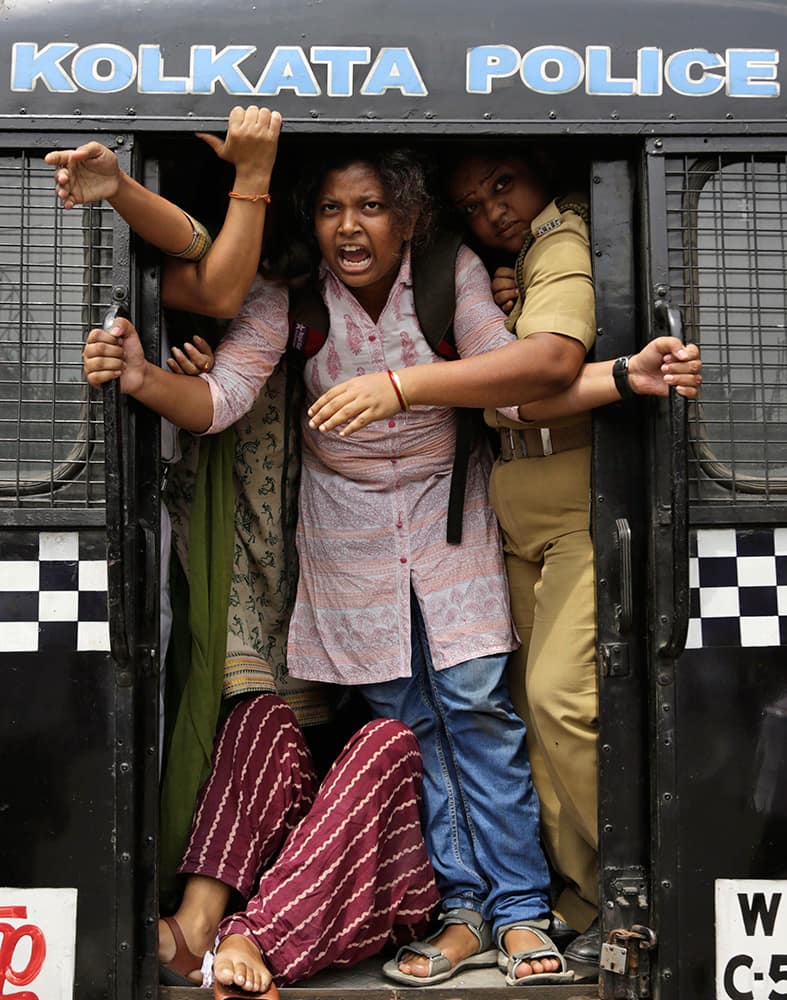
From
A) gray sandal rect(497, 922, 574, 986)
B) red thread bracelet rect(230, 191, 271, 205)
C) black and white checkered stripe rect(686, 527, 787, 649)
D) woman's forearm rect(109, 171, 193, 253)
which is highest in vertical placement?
red thread bracelet rect(230, 191, 271, 205)

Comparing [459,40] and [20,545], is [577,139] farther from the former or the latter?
[20,545]

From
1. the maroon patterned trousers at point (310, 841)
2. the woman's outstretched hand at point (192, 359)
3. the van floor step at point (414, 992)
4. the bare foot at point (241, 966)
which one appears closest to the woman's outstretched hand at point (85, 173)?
the woman's outstretched hand at point (192, 359)

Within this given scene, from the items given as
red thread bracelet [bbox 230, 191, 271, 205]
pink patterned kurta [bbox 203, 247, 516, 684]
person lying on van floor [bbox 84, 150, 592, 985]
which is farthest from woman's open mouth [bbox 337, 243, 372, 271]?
red thread bracelet [bbox 230, 191, 271, 205]

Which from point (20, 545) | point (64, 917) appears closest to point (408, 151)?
point (20, 545)

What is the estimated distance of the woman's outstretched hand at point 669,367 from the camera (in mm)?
2762

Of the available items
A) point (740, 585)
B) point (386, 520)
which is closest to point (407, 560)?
point (386, 520)

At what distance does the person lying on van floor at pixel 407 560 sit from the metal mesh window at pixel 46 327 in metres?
0.31

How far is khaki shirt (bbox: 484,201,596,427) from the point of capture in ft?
9.86

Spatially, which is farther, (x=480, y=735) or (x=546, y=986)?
(x=480, y=735)

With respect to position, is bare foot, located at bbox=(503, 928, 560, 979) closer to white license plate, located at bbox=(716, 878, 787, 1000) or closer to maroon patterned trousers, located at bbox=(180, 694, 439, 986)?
maroon patterned trousers, located at bbox=(180, 694, 439, 986)

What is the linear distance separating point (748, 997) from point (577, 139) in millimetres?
1987

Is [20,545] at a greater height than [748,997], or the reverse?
[20,545]

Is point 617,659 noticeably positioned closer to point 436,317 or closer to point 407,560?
point 407,560

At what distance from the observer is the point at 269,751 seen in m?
3.23
